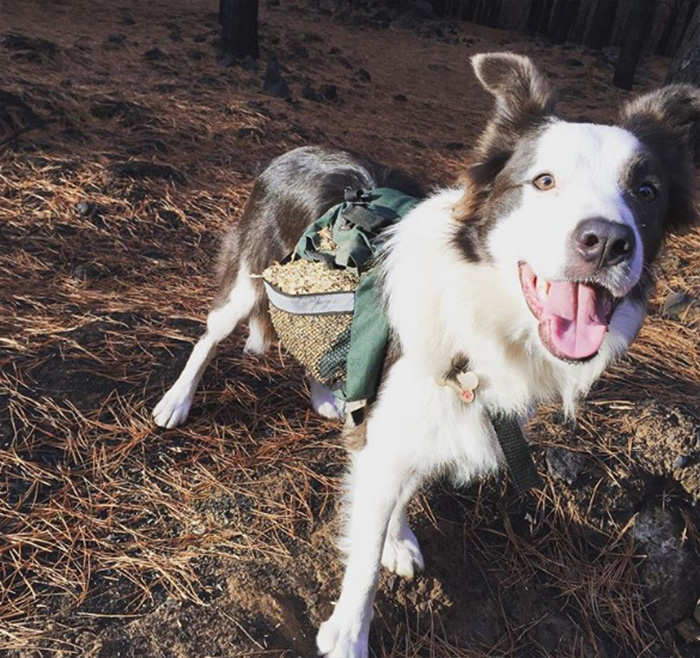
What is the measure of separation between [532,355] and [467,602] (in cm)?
104

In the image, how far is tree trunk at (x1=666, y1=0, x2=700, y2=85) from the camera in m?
6.04

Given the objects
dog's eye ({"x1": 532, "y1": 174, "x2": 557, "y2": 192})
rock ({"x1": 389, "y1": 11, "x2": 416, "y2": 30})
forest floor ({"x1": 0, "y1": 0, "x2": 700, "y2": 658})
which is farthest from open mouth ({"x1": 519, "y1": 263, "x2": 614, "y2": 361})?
rock ({"x1": 389, "y1": 11, "x2": 416, "y2": 30})

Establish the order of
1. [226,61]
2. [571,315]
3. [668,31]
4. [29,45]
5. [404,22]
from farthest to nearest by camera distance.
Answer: [668,31], [404,22], [226,61], [29,45], [571,315]

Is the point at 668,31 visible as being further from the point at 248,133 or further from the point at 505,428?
the point at 505,428

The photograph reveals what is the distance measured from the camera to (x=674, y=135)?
236 centimetres

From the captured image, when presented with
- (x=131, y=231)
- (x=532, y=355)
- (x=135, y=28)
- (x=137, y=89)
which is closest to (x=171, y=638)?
(x=532, y=355)

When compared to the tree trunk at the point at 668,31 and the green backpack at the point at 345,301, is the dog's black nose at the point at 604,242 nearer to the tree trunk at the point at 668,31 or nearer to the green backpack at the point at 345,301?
the green backpack at the point at 345,301

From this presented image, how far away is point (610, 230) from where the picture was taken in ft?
5.84

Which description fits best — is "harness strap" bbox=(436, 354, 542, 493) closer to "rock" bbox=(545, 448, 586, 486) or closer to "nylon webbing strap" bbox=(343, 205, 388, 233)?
"nylon webbing strap" bbox=(343, 205, 388, 233)

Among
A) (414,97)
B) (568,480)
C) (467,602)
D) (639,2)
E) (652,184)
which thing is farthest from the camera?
(639,2)

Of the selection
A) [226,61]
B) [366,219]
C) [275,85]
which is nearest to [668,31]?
[226,61]

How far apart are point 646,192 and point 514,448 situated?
2.85ft

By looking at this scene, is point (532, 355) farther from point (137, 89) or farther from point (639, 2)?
point (639, 2)

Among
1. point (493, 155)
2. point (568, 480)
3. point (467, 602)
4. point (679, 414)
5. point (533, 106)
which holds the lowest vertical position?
point (467, 602)
